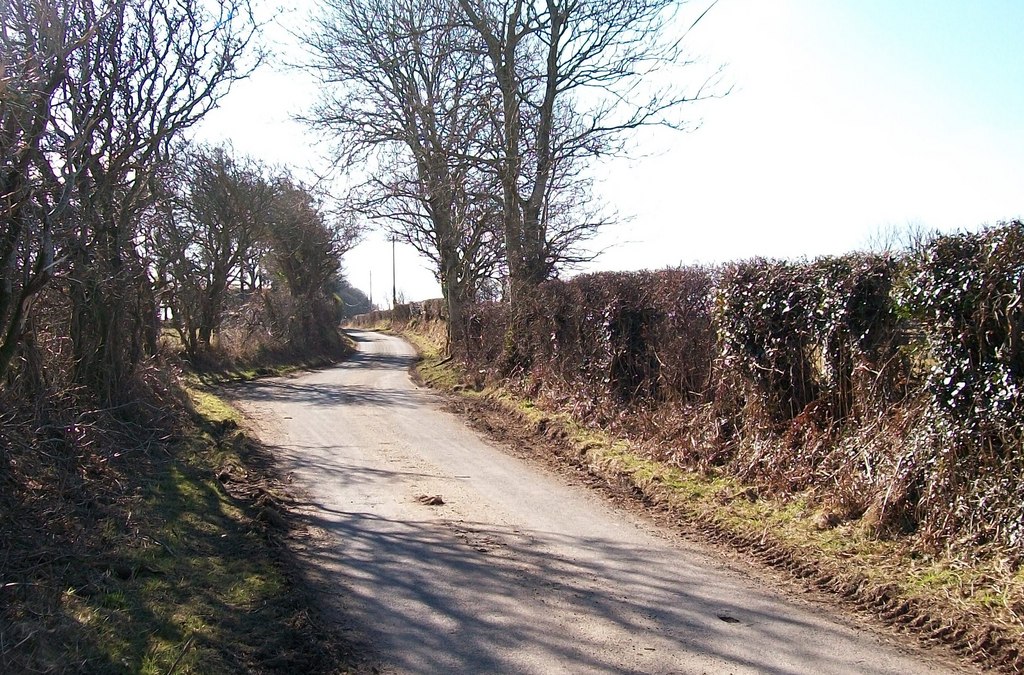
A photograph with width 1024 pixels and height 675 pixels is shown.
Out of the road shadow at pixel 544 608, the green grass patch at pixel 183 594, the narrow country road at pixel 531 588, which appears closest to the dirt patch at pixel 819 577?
the narrow country road at pixel 531 588

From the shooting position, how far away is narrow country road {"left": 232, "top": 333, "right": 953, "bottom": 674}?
Result: 490 centimetres

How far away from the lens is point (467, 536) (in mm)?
7523

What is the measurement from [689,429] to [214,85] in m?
7.72

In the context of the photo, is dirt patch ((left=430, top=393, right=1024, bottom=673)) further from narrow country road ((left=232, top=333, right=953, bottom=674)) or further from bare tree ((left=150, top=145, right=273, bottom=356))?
bare tree ((left=150, top=145, right=273, bottom=356))

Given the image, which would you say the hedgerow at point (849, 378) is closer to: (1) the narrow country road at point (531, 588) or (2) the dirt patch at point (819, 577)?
(2) the dirt patch at point (819, 577)

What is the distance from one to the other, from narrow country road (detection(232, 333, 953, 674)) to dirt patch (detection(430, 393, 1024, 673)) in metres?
0.27

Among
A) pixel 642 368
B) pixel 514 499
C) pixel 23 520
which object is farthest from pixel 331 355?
pixel 23 520

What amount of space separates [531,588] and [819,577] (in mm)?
2378

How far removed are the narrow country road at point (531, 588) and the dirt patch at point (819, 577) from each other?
0.27 metres

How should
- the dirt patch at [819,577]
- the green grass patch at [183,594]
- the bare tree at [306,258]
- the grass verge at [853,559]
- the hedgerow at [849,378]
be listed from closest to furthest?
1. the green grass patch at [183,594]
2. the dirt patch at [819,577]
3. the grass verge at [853,559]
4. the hedgerow at [849,378]
5. the bare tree at [306,258]

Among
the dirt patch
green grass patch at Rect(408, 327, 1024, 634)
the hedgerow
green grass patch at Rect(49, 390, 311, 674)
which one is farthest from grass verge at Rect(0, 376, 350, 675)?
the hedgerow

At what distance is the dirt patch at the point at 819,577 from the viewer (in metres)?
5.05

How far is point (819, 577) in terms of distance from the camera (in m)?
6.41

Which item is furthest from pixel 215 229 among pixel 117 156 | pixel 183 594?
pixel 183 594
